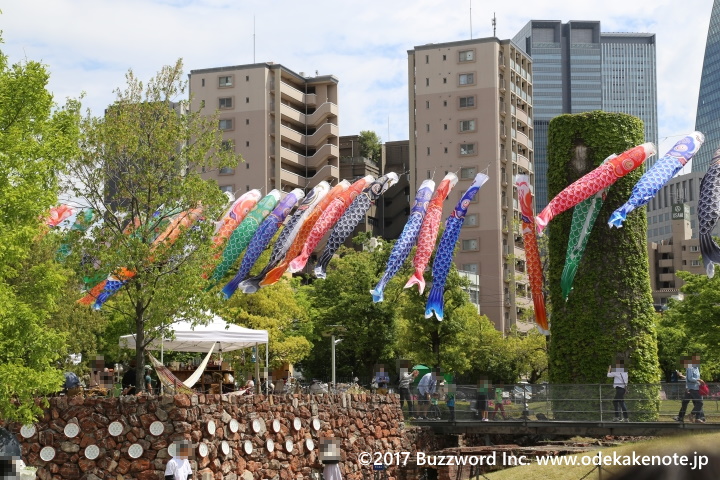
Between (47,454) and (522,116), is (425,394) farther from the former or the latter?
(522,116)

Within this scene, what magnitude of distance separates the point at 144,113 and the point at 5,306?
7.65 m

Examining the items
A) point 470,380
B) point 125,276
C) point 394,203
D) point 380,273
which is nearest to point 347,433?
point 125,276

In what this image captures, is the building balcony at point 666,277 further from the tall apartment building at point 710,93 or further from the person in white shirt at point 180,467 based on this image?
the person in white shirt at point 180,467

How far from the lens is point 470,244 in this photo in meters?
80.2

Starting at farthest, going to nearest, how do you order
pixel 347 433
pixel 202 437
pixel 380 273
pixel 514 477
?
pixel 380 273 → pixel 347 433 → pixel 514 477 → pixel 202 437

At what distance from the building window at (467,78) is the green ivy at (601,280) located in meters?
53.2

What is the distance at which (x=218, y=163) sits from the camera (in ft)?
73.2

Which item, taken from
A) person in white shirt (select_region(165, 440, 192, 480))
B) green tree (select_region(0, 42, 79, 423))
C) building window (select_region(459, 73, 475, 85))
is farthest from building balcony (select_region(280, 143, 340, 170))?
person in white shirt (select_region(165, 440, 192, 480))

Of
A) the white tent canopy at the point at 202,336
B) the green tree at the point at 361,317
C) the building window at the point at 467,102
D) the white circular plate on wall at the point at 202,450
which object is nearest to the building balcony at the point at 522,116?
the building window at the point at 467,102

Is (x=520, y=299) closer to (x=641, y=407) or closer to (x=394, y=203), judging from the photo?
(x=394, y=203)

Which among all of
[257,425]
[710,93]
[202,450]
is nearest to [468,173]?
[257,425]

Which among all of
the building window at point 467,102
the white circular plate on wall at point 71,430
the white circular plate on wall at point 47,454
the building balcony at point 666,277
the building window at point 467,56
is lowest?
the white circular plate on wall at point 47,454

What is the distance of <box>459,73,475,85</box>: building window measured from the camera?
270ft

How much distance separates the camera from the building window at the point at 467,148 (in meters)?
81.8
